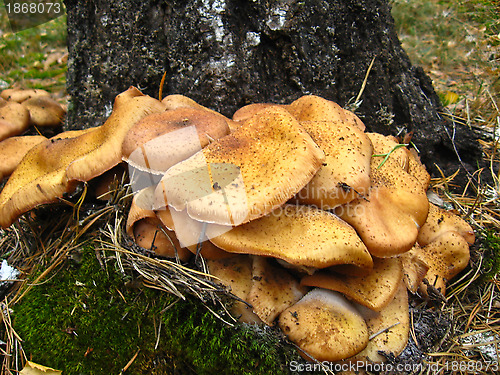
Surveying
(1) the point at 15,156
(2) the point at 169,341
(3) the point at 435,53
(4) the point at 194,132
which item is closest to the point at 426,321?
(2) the point at 169,341

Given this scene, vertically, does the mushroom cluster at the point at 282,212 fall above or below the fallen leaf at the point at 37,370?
above

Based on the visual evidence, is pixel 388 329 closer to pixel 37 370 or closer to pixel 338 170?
pixel 338 170

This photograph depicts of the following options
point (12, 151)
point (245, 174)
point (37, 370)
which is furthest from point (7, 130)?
point (245, 174)

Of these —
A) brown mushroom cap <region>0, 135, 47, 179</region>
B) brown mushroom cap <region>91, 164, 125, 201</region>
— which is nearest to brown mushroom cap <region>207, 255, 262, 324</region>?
brown mushroom cap <region>91, 164, 125, 201</region>

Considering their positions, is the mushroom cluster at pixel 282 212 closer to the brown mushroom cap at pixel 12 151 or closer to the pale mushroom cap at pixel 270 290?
the pale mushroom cap at pixel 270 290

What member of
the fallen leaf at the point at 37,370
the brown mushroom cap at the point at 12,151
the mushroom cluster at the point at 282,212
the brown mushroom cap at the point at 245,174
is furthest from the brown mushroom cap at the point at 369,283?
the brown mushroom cap at the point at 12,151

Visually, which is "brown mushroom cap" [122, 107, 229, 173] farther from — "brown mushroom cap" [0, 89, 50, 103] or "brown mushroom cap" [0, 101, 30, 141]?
"brown mushroom cap" [0, 89, 50, 103]

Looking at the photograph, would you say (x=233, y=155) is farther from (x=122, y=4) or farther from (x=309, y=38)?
(x=122, y=4)
